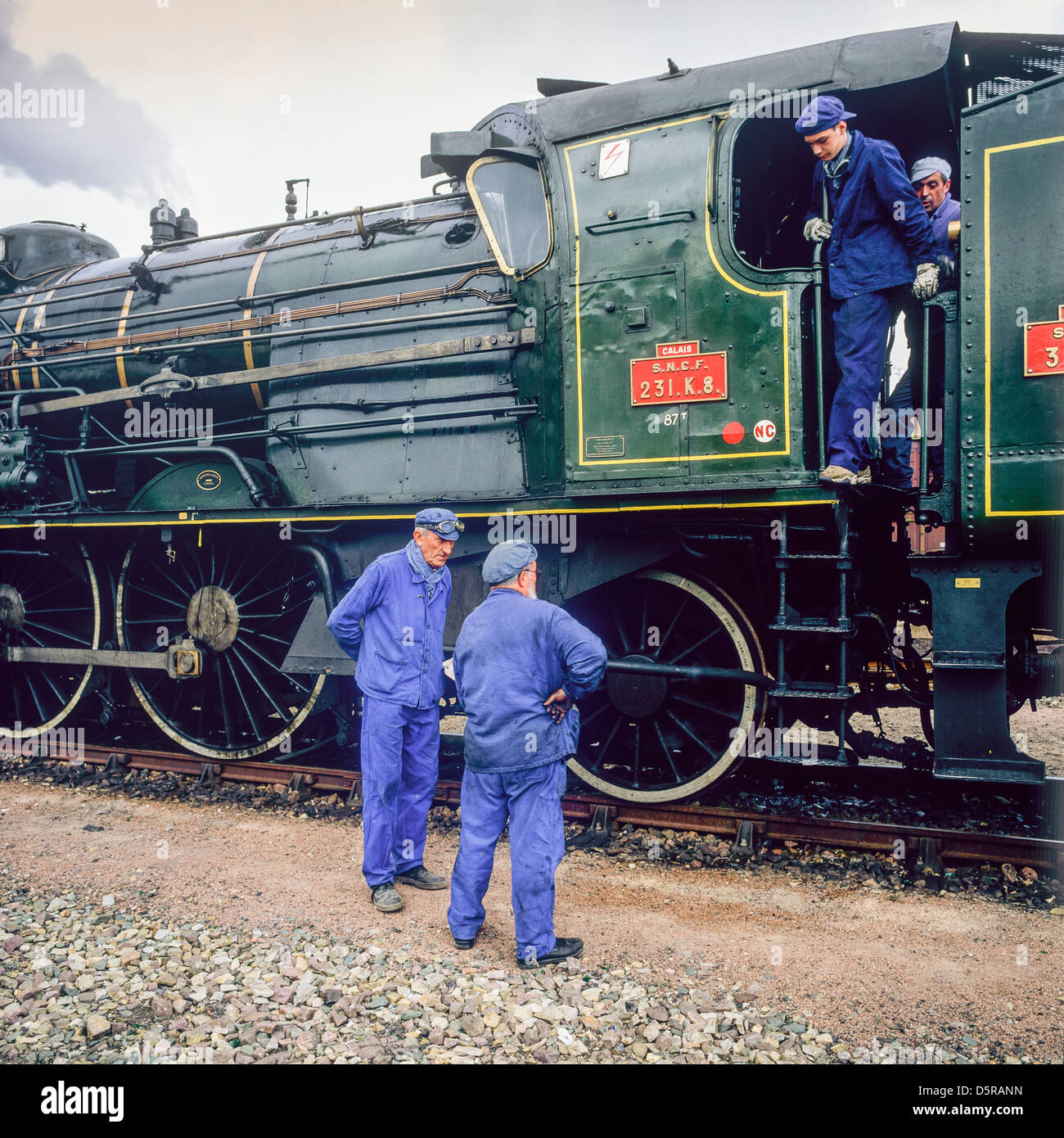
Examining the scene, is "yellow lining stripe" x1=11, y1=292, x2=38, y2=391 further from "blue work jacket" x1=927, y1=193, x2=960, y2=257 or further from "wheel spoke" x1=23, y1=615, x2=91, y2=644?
"blue work jacket" x1=927, y1=193, x2=960, y2=257

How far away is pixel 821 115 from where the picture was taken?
390cm

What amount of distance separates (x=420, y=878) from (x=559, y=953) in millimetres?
1062

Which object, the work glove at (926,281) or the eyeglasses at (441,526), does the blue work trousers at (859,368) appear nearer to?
the work glove at (926,281)

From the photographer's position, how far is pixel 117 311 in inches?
261

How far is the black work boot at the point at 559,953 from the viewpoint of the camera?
323 centimetres

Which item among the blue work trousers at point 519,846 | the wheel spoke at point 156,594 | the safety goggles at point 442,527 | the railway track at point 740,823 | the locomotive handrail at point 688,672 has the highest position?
the safety goggles at point 442,527

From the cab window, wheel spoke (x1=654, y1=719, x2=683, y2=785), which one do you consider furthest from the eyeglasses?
wheel spoke (x1=654, y1=719, x2=683, y2=785)

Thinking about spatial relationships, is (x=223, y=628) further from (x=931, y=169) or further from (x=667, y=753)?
(x=931, y=169)

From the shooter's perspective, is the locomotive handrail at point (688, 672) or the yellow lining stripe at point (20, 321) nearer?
the locomotive handrail at point (688, 672)

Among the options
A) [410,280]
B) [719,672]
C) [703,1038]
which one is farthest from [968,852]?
[410,280]

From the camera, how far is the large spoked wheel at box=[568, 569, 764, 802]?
453 centimetres

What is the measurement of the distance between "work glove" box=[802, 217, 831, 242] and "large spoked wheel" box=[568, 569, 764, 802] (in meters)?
1.85

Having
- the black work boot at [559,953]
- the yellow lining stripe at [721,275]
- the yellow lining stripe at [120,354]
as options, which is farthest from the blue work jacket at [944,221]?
the yellow lining stripe at [120,354]

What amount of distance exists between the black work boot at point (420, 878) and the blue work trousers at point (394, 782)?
44 millimetres
